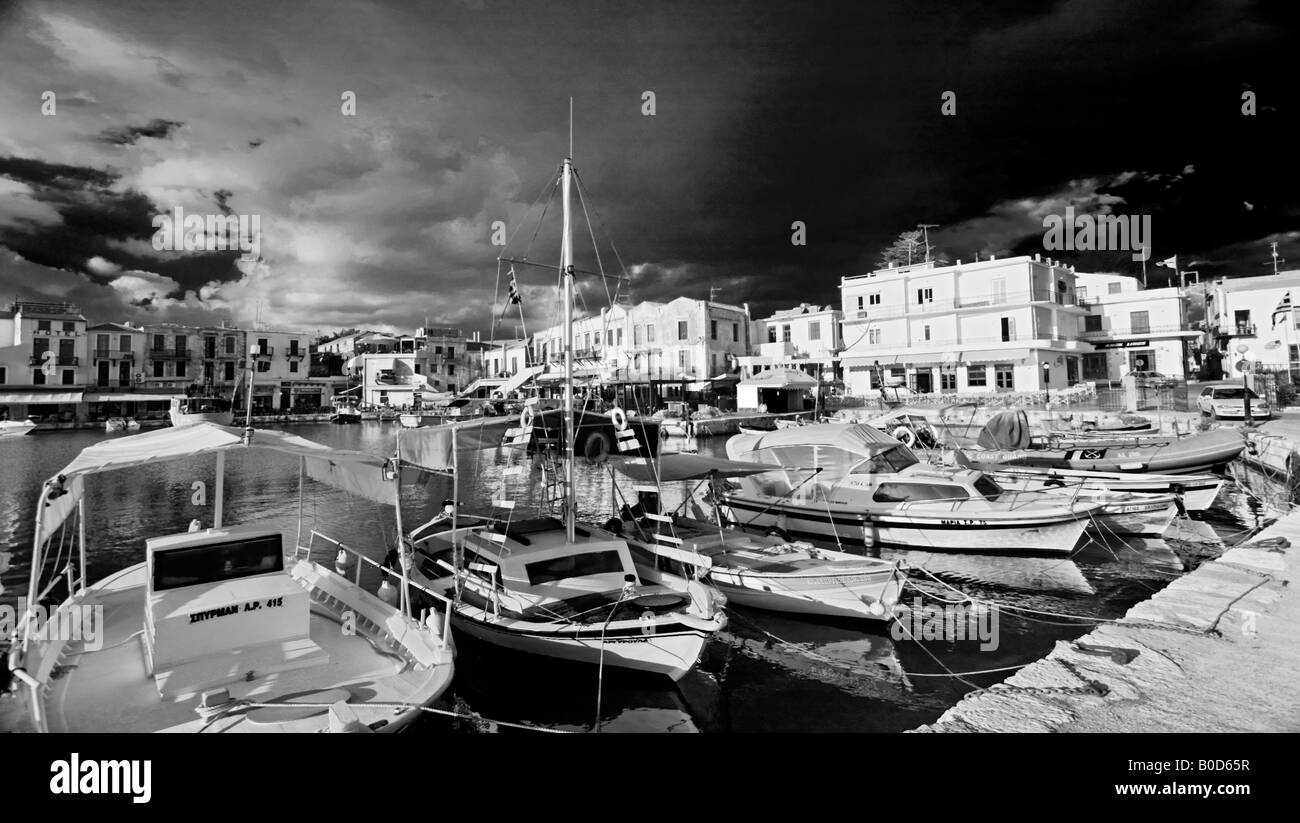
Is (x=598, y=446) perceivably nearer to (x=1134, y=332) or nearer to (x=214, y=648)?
(x=214, y=648)

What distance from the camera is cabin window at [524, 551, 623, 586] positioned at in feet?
26.4

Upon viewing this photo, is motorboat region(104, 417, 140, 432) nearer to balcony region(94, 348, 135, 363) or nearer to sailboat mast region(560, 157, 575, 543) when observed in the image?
balcony region(94, 348, 135, 363)

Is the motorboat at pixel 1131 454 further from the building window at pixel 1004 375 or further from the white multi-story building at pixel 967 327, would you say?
the building window at pixel 1004 375

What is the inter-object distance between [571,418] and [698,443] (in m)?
28.7

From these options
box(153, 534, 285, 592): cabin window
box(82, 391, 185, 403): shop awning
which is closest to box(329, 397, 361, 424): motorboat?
box(82, 391, 185, 403): shop awning

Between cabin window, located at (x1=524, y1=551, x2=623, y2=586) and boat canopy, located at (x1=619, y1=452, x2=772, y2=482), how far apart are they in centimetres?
195

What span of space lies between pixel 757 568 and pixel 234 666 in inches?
268

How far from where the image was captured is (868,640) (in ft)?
28.6

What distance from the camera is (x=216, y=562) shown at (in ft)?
18.9

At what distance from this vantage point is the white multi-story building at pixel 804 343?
5066 centimetres

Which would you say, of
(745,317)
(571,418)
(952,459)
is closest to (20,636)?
(571,418)

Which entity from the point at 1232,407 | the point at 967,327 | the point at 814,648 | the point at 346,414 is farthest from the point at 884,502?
the point at 346,414

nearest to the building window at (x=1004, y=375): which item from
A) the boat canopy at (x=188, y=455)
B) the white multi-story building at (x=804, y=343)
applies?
the white multi-story building at (x=804, y=343)

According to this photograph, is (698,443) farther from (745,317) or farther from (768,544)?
(768,544)
